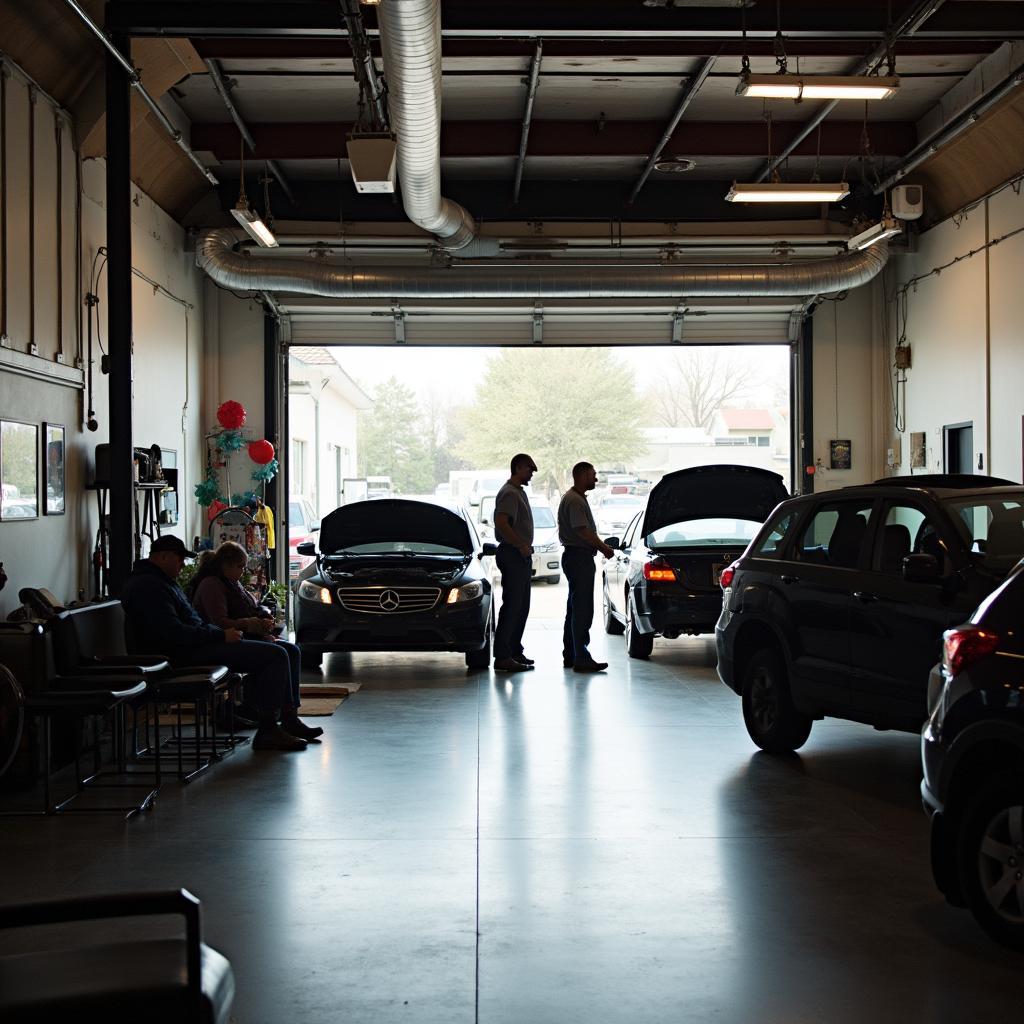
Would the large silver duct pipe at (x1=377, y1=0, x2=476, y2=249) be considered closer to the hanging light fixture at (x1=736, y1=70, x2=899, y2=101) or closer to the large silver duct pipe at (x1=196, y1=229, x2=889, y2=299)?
the large silver duct pipe at (x1=196, y1=229, x2=889, y2=299)

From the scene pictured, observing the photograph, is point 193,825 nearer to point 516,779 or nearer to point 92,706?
point 92,706

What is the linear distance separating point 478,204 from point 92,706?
12.0m

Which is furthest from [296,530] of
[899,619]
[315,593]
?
[899,619]

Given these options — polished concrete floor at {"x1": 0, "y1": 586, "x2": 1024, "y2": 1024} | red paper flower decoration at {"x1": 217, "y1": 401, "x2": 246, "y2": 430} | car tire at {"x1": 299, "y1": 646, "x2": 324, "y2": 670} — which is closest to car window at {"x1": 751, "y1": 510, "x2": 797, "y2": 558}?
polished concrete floor at {"x1": 0, "y1": 586, "x2": 1024, "y2": 1024}

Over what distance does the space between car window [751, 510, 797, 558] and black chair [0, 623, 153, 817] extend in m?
3.74

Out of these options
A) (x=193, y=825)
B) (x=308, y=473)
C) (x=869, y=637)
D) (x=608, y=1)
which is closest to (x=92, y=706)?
(x=193, y=825)

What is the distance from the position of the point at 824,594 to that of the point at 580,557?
4978 mm

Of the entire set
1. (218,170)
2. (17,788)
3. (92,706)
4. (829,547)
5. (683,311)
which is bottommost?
(17,788)

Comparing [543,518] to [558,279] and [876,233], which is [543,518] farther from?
[876,233]

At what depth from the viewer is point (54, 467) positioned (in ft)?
38.1

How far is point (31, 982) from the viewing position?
2.81 meters

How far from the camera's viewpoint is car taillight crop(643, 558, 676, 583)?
493 inches

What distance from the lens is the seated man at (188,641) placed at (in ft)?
27.0

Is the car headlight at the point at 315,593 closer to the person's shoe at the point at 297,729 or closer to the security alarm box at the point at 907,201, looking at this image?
the person's shoe at the point at 297,729
